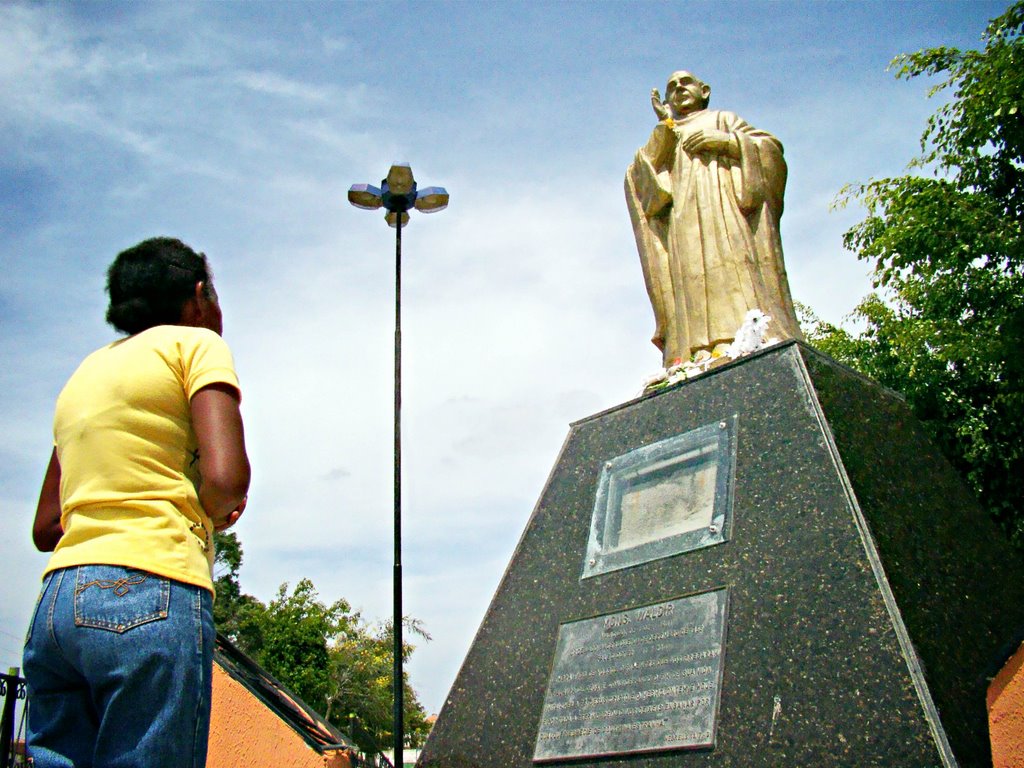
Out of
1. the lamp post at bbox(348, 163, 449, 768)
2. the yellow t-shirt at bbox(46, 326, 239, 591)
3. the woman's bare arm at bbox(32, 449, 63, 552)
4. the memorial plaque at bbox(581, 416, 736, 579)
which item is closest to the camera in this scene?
the yellow t-shirt at bbox(46, 326, 239, 591)

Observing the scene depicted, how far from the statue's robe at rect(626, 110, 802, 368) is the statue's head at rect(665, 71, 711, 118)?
177 mm

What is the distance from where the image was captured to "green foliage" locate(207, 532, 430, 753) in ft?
93.9

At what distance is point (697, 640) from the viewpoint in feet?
13.3

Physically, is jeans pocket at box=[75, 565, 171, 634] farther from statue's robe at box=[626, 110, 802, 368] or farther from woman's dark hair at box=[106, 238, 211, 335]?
statue's robe at box=[626, 110, 802, 368]

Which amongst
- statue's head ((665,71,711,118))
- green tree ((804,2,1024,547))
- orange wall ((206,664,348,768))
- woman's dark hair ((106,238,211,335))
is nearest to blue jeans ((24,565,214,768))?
woman's dark hair ((106,238,211,335))

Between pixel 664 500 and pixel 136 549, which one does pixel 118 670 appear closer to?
pixel 136 549

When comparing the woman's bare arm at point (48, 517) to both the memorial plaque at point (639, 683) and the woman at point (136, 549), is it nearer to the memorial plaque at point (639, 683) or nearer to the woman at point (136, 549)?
the woman at point (136, 549)

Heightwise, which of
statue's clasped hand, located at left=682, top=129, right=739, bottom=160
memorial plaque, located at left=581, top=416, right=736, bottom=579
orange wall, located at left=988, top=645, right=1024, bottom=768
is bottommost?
orange wall, located at left=988, top=645, right=1024, bottom=768

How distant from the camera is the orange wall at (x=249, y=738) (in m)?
4.98

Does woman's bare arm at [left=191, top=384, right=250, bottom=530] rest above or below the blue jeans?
above

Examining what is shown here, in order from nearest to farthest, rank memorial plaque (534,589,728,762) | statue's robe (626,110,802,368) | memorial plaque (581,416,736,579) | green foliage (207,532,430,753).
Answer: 1. memorial plaque (534,589,728,762)
2. memorial plaque (581,416,736,579)
3. statue's robe (626,110,802,368)
4. green foliage (207,532,430,753)

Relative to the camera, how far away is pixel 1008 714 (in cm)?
349

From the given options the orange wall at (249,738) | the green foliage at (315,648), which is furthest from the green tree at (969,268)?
the green foliage at (315,648)

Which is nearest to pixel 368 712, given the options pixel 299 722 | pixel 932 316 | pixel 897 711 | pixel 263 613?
pixel 263 613
